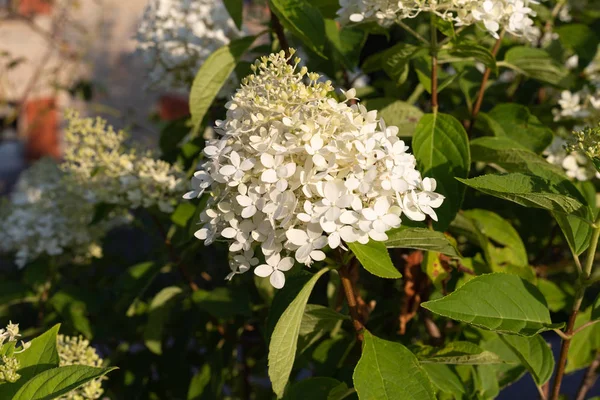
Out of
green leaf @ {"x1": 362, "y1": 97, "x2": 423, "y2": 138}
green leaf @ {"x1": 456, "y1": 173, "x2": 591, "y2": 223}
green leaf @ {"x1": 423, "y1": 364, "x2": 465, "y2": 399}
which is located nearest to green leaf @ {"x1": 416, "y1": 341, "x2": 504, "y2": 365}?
green leaf @ {"x1": 423, "y1": 364, "x2": 465, "y2": 399}

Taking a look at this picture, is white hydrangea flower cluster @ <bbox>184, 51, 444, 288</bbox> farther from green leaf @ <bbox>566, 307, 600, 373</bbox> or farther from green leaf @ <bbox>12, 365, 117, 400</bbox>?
green leaf @ <bbox>566, 307, 600, 373</bbox>

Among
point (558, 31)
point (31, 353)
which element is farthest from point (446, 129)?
point (31, 353)

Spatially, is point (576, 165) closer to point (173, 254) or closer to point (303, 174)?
point (303, 174)

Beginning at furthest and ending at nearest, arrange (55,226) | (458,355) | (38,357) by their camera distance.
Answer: (55,226) → (458,355) → (38,357)

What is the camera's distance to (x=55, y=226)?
1681 millimetres

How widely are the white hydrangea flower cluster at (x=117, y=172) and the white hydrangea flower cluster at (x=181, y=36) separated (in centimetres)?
23

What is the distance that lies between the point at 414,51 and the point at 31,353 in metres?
0.71

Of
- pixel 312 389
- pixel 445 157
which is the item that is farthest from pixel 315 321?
pixel 445 157

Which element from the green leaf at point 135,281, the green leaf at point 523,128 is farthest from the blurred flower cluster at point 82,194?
the green leaf at point 523,128

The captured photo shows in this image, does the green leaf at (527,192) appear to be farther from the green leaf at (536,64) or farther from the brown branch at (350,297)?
the green leaf at (536,64)

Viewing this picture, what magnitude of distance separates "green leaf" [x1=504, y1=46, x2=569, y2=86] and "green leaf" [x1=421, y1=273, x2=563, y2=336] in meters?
0.52

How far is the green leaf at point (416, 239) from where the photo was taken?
836mm

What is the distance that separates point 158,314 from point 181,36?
2.09 ft

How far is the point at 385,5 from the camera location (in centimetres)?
96
